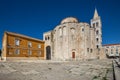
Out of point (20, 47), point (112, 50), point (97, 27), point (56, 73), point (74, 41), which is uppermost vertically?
point (97, 27)

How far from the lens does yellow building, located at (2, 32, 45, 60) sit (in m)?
30.3

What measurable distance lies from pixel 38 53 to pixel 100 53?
2337 cm

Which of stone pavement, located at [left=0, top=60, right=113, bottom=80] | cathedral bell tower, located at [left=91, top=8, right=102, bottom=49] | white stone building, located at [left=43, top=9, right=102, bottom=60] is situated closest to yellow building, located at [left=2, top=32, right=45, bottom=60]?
white stone building, located at [left=43, top=9, right=102, bottom=60]

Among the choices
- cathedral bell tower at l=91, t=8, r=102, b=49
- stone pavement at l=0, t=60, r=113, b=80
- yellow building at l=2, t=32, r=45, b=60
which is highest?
cathedral bell tower at l=91, t=8, r=102, b=49

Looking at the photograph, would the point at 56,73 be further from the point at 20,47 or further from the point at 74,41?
the point at 74,41

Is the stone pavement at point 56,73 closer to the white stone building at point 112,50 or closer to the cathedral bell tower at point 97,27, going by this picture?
the cathedral bell tower at point 97,27

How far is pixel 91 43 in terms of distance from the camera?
3788cm

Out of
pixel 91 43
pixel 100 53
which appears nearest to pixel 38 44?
pixel 91 43

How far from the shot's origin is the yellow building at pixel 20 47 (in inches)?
1195

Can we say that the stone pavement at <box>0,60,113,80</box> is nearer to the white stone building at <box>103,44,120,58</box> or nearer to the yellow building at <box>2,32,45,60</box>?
the yellow building at <box>2,32,45,60</box>

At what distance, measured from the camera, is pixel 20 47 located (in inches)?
1309

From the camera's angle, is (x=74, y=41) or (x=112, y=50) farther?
(x=112, y=50)

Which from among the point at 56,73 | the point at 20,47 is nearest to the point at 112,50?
the point at 20,47

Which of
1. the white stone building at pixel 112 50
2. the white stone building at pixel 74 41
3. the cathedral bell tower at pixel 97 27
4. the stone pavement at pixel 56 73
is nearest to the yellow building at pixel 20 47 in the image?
the white stone building at pixel 74 41
